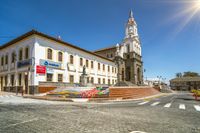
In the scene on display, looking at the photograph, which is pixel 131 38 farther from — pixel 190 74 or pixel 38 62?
pixel 190 74

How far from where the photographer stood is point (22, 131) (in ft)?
14.8

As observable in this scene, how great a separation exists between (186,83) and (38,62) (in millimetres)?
86374

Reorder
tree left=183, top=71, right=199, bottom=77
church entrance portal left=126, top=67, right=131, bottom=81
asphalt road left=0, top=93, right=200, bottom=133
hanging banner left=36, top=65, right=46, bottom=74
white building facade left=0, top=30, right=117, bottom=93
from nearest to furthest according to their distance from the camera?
1. asphalt road left=0, top=93, right=200, bottom=133
2. hanging banner left=36, top=65, right=46, bottom=74
3. white building facade left=0, top=30, right=117, bottom=93
4. church entrance portal left=126, top=67, right=131, bottom=81
5. tree left=183, top=71, right=199, bottom=77

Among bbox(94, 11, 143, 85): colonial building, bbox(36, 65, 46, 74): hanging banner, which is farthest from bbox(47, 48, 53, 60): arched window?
bbox(94, 11, 143, 85): colonial building

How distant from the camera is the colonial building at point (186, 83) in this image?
7884cm

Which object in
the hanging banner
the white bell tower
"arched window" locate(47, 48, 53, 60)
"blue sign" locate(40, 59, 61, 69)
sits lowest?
the hanging banner

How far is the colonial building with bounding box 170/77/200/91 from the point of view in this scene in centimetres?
7884

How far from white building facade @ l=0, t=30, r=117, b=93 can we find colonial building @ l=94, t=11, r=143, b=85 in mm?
20615

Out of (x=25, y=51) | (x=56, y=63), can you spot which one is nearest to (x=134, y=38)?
(x=56, y=63)

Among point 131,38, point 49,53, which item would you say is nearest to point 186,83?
point 131,38

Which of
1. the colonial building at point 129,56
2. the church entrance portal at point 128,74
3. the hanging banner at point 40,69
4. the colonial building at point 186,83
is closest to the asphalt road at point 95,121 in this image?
the hanging banner at point 40,69

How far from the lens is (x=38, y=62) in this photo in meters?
22.2

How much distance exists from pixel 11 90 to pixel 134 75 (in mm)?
37572

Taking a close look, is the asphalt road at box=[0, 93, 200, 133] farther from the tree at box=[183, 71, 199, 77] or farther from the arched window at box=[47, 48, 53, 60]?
the tree at box=[183, 71, 199, 77]
